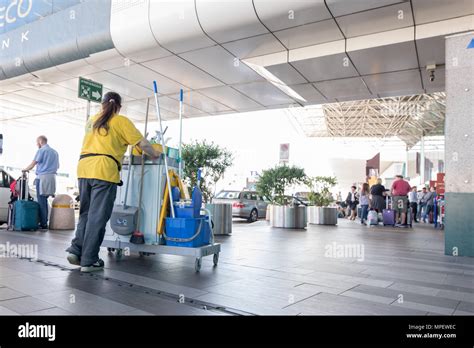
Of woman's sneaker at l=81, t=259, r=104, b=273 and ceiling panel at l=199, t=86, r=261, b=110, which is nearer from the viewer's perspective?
woman's sneaker at l=81, t=259, r=104, b=273

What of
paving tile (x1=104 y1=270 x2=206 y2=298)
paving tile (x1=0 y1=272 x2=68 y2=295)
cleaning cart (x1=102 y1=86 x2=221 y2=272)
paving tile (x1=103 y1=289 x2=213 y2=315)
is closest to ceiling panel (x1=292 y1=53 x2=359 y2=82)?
cleaning cart (x1=102 y1=86 x2=221 y2=272)

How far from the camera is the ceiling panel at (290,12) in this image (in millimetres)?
5887

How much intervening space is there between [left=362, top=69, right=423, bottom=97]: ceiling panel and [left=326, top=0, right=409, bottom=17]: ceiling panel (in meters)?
2.45

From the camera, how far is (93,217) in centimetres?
386

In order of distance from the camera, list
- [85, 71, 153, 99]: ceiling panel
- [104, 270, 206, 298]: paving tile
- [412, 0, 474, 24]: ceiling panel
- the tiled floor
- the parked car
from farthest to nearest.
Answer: [85, 71, 153, 99]: ceiling panel < the parked car < [412, 0, 474, 24]: ceiling panel < [104, 270, 206, 298]: paving tile < the tiled floor

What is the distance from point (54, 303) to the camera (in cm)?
274

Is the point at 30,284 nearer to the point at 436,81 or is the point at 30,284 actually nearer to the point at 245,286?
the point at 245,286

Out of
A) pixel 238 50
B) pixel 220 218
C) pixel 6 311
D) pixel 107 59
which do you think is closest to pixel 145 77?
pixel 107 59

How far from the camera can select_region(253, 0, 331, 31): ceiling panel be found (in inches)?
232

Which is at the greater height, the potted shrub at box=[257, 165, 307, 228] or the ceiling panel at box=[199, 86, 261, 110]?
the ceiling panel at box=[199, 86, 261, 110]

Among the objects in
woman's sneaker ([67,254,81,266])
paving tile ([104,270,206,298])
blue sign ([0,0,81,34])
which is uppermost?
blue sign ([0,0,81,34])

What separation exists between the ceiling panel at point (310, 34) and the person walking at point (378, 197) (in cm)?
820

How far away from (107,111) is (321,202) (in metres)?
10.6

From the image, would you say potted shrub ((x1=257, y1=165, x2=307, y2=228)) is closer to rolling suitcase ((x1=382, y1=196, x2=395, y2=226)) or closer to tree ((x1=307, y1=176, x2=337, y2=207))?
tree ((x1=307, y1=176, x2=337, y2=207))
